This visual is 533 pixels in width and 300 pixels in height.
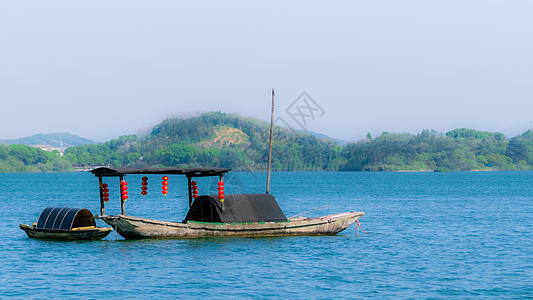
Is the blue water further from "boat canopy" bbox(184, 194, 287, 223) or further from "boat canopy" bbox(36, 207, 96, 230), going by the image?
"boat canopy" bbox(184, 194, 287, 223)

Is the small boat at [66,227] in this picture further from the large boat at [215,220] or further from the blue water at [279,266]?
the large boat at [215,220]

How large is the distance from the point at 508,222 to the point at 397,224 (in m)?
12.4

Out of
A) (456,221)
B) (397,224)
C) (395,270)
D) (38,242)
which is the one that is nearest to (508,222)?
(456,221)

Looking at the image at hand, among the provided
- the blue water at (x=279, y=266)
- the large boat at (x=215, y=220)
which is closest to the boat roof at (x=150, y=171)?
the large boat at (x=215, y=220)

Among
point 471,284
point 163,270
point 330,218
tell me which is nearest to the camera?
point 471,284

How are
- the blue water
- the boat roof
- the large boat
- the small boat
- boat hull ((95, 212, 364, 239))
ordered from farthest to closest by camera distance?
the small boat < the large boat < boat hull ((95, 212, 364, 239)) < the boat roof < the blue water

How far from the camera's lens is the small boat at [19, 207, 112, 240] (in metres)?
40.8

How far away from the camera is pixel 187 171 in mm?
42000

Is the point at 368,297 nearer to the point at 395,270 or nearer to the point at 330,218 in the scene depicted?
the point at 395,270

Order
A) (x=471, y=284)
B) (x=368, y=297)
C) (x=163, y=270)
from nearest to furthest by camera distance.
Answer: (x=368, y=297) < (x=471, y=284) < (x=163, y=270)

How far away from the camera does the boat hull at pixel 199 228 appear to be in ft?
132

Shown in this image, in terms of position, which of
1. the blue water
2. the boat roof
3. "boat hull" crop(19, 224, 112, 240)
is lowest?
the blue water

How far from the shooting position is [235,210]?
42375mm

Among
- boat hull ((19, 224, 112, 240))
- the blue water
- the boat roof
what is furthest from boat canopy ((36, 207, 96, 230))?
the boat roof
